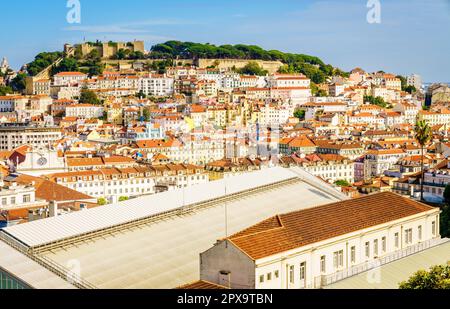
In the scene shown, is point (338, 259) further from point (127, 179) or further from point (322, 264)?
point (127, 179)

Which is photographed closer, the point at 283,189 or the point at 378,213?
the point at 378,213

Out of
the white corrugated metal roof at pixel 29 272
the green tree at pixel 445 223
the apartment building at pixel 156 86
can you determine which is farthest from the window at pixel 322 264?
the apartment building at pixel 156 86

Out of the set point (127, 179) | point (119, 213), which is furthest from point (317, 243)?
point (127, 179)

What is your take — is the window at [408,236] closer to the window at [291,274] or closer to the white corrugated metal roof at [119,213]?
the window at [291,274]

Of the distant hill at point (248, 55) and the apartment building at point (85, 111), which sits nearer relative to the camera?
the apartment building at point (85, 111)

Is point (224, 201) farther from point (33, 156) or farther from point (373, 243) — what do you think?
point (33, 156)
